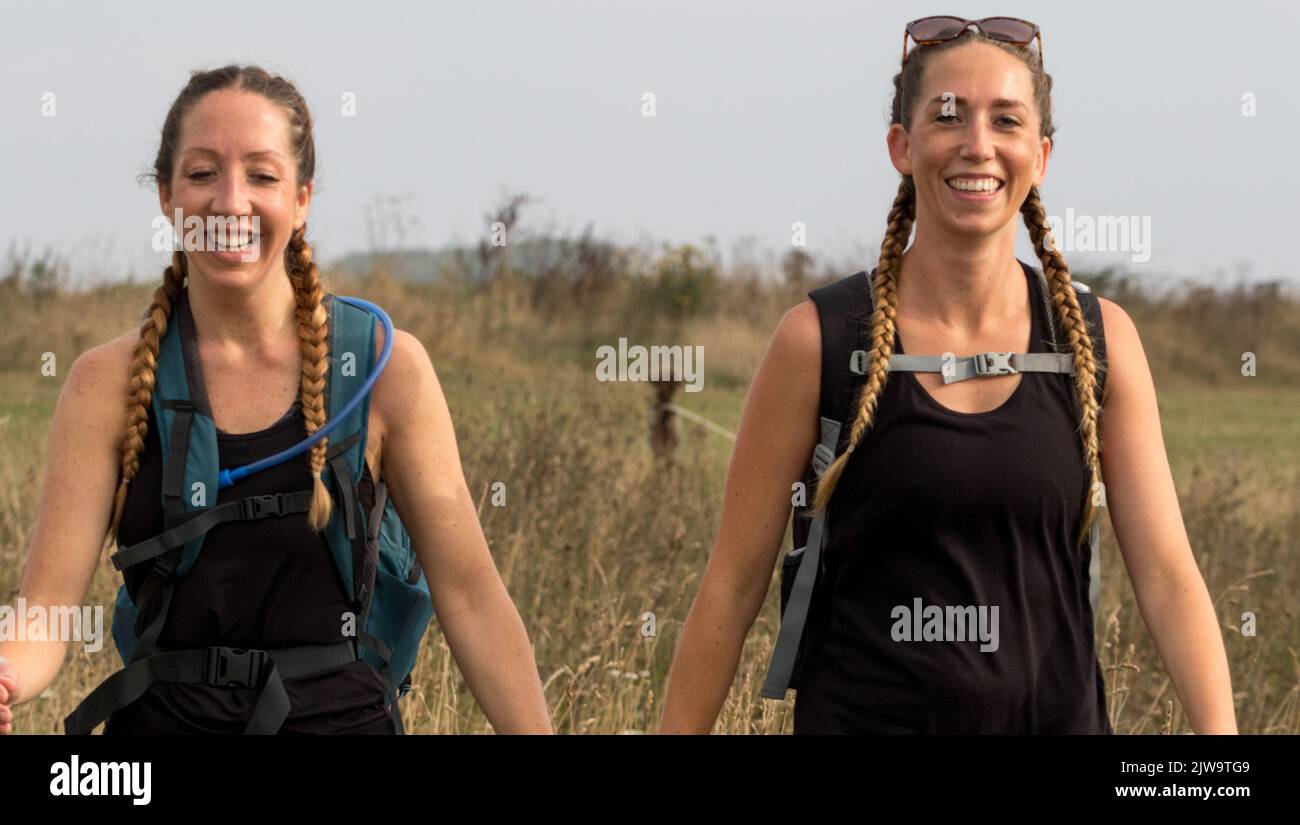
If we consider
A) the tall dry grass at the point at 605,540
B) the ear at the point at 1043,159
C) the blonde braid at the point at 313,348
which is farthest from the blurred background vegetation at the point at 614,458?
the ear at the point at 1043,159

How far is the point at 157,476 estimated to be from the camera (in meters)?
3.00

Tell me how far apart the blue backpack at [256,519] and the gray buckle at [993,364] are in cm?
110

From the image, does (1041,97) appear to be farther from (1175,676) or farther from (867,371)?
(1175,676)

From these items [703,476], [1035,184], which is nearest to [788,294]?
[703,476]

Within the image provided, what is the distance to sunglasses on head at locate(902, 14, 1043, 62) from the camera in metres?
3.18

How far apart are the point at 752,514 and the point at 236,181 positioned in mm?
1121

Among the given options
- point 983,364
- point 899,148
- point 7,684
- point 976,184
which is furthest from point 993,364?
point 7,684

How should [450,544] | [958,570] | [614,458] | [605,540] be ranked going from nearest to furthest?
1. [958,570]
2. [450,544]
3. [605,540]
4. [614,458]

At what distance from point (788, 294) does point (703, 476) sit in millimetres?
10773

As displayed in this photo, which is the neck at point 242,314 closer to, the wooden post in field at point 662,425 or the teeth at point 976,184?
the teeth at point 976,184

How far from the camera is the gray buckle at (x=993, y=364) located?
3.06m

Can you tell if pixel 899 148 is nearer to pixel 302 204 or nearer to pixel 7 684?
pixel 302 204

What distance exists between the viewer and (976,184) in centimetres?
305
